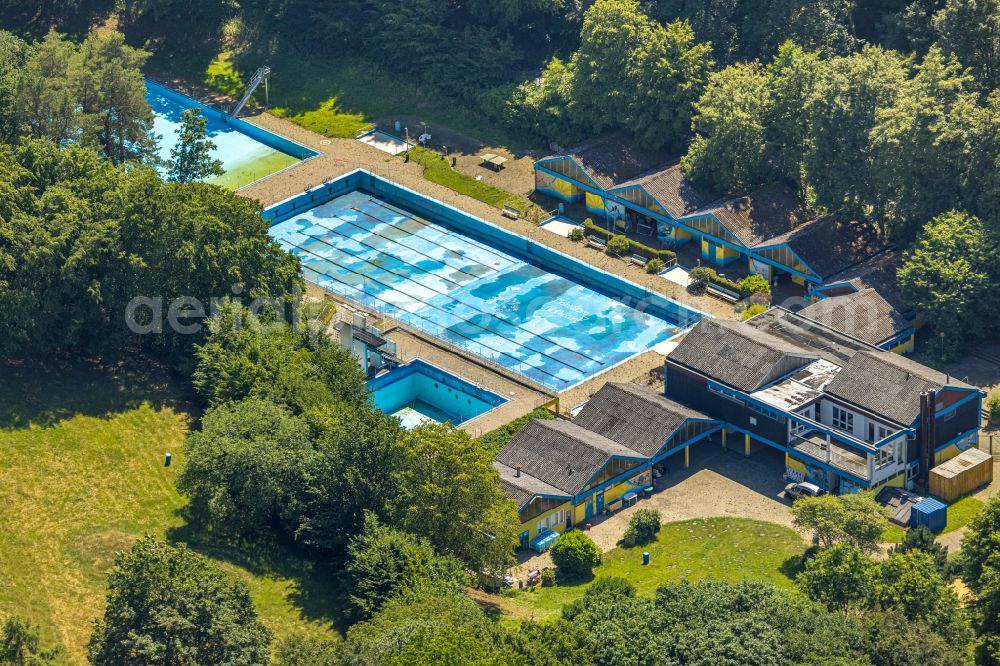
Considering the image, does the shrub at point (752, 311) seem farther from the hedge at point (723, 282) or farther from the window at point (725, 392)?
the window at point (725, 392)

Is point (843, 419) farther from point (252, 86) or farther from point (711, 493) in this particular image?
point (252, 86)

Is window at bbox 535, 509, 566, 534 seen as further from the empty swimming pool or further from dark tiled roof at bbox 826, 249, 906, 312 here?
dark tiled roof at bbox 826, 249, 906, 312

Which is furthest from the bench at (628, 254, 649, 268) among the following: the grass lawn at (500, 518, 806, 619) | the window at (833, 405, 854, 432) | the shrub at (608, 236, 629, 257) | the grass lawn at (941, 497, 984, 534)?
the grass lawn at (941, 497, 984, 534)

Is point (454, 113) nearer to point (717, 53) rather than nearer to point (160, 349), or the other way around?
point (717, 53)

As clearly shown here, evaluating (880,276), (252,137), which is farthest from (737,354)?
(252,137)

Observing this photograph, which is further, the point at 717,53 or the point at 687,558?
the point at 717,53

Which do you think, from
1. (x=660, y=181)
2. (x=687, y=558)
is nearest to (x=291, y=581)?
(x=687, y=558)

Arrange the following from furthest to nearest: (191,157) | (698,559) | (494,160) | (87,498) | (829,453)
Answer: (494,160) → (191,157) → (829,453) → (87,498) → (698,559)
